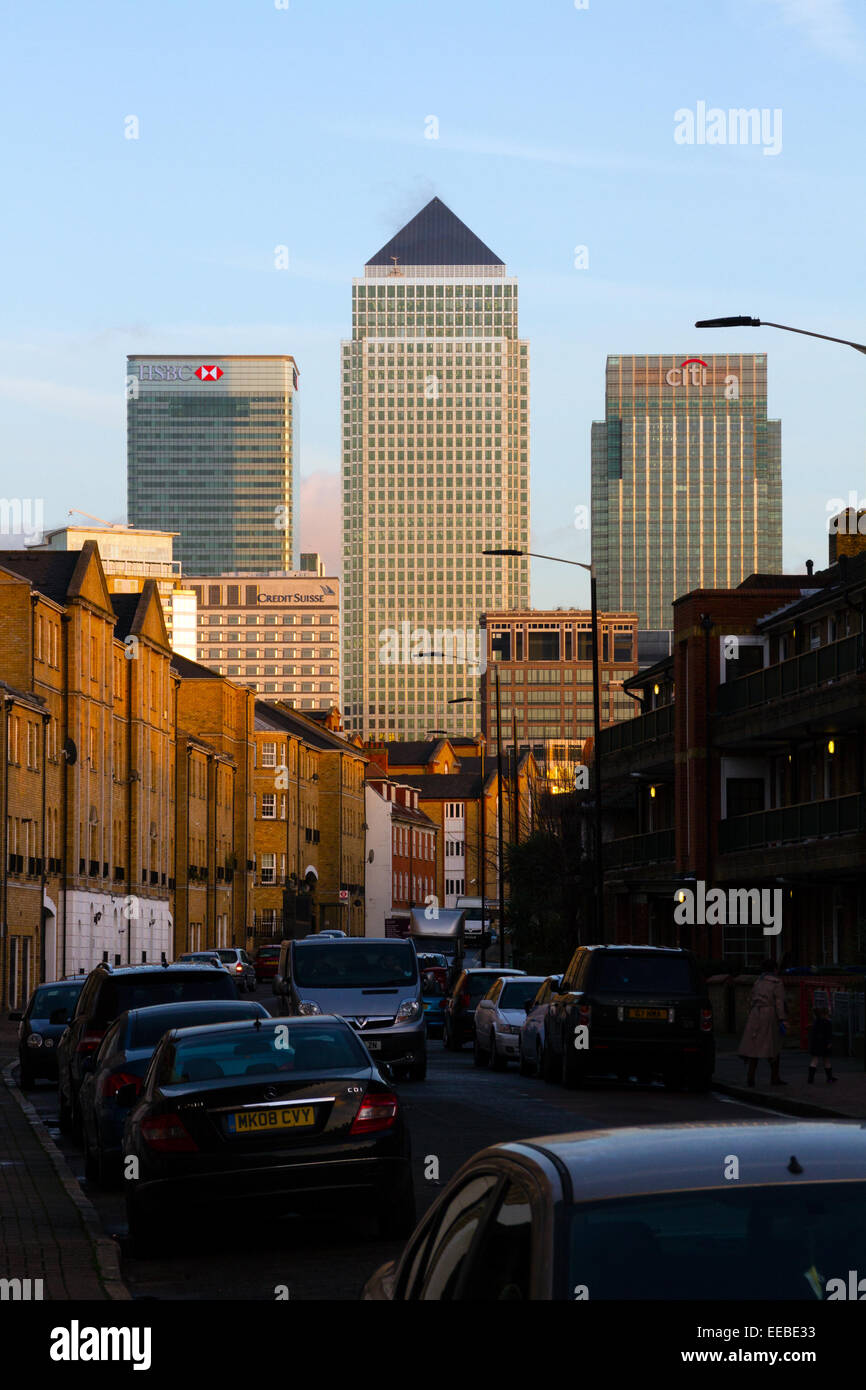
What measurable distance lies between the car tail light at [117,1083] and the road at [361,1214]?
803 millimetres

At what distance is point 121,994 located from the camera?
66.0 feet

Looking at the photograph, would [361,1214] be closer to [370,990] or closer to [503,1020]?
[370,990]

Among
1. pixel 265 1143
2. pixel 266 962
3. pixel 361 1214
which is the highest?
pixel 265 1143

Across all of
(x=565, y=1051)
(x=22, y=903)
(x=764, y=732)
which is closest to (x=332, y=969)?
(x=565, y=1051)

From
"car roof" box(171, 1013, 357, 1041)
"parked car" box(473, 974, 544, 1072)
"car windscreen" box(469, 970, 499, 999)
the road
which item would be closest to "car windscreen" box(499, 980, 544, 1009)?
"parked car" box(473, 974, 544, 1072)

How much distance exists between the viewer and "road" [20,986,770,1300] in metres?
10.9

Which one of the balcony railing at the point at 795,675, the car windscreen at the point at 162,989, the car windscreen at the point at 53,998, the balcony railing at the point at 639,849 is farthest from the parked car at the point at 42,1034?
the balcony railing at the point at 639,849

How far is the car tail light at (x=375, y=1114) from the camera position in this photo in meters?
12.2

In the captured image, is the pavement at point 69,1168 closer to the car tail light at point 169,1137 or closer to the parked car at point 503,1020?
the parked car at point 503,1020

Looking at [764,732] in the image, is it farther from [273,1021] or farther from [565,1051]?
[273,1021]

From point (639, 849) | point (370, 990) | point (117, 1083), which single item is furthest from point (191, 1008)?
→ point (639, 849)

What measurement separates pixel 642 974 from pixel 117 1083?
1128 centimetres

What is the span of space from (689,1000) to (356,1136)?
14426mm
